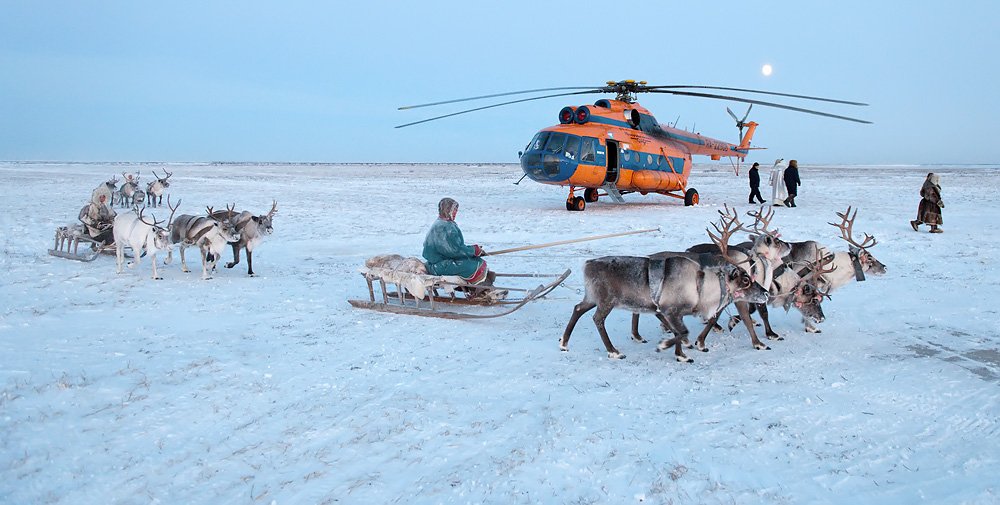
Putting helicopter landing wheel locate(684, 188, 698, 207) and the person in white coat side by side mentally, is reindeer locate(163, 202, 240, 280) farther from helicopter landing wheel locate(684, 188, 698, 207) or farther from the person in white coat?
the person in white coat

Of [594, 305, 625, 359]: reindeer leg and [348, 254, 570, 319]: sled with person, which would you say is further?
[348, 254, 570, 319]: sled with person

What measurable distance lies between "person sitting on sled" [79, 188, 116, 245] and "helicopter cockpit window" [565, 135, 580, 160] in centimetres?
1215

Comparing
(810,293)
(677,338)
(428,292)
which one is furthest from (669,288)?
(428,292)

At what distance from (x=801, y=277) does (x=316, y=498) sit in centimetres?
586

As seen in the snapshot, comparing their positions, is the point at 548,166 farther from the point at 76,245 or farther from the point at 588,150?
the point at 76,245

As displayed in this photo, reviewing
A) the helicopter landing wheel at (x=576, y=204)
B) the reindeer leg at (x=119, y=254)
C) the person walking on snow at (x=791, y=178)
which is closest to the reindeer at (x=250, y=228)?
the reindeer leg at (x=119, y=254)

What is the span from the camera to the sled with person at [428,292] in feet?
25.5

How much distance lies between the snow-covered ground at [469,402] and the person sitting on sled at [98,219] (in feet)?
6.86

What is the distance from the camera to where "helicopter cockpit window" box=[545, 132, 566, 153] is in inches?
763

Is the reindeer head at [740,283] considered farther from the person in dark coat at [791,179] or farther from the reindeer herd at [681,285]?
the person in dark coat at [791,179]

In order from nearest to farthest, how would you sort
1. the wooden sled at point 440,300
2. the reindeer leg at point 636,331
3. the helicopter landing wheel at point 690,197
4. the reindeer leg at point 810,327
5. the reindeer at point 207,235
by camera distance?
the reindeer leg at point 636,331 → the reindeer leg at point 810,327 → the wooden sled at point 440,300 → the reindeer at point 207,235 → the helicopter landing wheel at point 690,197

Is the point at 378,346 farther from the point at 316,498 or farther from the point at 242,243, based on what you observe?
the point at 242,243

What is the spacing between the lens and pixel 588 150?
19.7 metres

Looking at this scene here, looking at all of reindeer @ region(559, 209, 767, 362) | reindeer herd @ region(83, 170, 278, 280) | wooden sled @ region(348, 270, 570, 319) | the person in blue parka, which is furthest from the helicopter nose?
reindeer @ region(559, 209, 767, 362)
